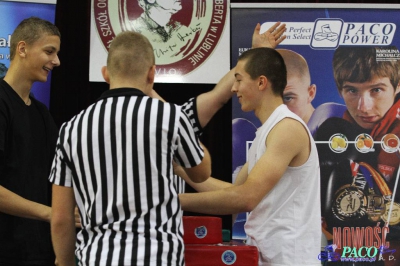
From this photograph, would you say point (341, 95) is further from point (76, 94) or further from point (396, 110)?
point (76, 94)

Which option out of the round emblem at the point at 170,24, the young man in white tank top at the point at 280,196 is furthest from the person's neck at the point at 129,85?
the round emblem at the point at 170,24

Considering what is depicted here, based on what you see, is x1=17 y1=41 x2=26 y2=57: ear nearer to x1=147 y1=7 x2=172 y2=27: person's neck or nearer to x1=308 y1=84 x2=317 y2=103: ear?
x1=147 y1=7 x2=172 y2=27: person's neck

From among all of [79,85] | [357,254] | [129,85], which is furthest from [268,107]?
[79,85]

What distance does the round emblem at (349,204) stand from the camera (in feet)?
12.8

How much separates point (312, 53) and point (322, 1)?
58 centimetres

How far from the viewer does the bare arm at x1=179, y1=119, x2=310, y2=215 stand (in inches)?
85.5

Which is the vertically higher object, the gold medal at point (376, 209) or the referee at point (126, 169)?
the referee at point (126, 169)

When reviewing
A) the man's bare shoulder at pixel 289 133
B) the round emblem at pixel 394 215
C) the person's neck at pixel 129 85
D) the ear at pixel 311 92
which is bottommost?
the round emblem at pixel 394 215

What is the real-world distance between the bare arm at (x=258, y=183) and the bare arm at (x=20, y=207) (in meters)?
0.67

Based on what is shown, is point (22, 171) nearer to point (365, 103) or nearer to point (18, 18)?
point (18, 18)

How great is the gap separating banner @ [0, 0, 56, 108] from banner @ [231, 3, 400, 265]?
1.23m

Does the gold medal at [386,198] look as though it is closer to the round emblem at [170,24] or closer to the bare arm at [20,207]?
the round emblem at [170,24]

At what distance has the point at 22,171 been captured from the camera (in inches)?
107

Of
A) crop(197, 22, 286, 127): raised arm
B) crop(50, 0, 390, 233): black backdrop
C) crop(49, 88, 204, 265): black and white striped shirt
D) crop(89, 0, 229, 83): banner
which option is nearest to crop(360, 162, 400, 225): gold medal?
crop(50, 0, 390, 233): black backdrop
